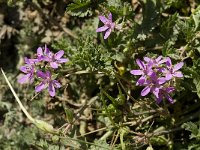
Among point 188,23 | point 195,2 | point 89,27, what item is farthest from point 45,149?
point 195,2

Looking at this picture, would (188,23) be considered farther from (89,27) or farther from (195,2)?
(89,27)

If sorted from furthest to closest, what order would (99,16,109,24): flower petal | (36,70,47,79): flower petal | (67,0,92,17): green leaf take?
1. (67,0,92,17): green leaf
2. (99,16,109,24): flower petal
3. (36,70,47,79): flower petal

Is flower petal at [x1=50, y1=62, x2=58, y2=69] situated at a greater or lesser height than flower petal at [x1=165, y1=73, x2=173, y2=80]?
greater


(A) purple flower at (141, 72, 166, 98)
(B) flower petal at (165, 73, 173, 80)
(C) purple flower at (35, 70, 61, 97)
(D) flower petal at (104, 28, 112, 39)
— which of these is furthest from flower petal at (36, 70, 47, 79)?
(B) flower petal at (165, 73, 173, 80)

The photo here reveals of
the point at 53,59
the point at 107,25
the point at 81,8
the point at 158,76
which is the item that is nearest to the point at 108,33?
the point at 107,25

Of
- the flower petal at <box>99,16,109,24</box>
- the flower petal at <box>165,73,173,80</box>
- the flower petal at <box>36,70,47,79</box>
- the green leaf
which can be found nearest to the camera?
the flower petal at <box>165,73,173,80</box>

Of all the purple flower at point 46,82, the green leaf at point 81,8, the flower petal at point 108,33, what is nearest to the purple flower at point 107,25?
the flower petal at point 108,33

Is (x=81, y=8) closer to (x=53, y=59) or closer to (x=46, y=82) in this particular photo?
(x=53, y=59)

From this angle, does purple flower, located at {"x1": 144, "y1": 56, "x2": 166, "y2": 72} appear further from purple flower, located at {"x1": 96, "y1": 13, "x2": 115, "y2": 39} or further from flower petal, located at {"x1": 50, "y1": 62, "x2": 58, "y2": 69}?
flower petal, located at {"x1": 50, "y1": 62, "x2": 58, "y2": 69}

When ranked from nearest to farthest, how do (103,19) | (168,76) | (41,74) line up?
(168,76), (41,74), (103,19)

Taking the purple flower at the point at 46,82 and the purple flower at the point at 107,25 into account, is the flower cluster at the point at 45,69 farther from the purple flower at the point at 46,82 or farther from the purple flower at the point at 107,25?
the purple flower at the point at 107,25

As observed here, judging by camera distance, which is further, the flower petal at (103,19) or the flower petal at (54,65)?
the flower petal at (103,19)
